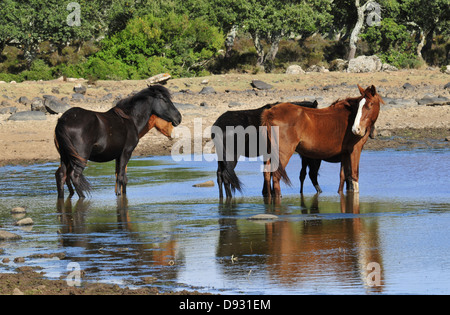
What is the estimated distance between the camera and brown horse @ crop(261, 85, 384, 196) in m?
11.0

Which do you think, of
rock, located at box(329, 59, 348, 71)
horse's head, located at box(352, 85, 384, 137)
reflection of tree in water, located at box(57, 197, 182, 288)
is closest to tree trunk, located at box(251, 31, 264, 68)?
rock, located at box(329, 59, 348, 71)

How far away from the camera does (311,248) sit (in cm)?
771

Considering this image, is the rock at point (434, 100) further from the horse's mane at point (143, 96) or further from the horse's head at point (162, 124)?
the horse's mane at point (143, 96)

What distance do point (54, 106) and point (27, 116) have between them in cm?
167

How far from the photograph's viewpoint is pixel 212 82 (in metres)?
34.3

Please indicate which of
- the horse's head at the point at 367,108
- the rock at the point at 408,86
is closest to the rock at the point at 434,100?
the rock at the point at 408,86

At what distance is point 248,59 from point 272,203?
4469 centimetres

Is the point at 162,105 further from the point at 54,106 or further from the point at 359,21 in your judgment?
the point at 359,21

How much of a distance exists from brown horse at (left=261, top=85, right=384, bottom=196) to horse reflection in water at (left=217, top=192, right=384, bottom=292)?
4.12 feet

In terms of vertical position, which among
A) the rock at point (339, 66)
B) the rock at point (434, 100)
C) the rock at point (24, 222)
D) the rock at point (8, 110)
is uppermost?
the rock at point (339, 66)

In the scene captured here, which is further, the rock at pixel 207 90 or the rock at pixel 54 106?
the rock at pixel 207 90

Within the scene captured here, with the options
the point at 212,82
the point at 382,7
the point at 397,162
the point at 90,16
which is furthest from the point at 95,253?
the point at 90,16

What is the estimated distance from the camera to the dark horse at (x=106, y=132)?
11891mm

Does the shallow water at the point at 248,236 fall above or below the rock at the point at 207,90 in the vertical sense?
below
